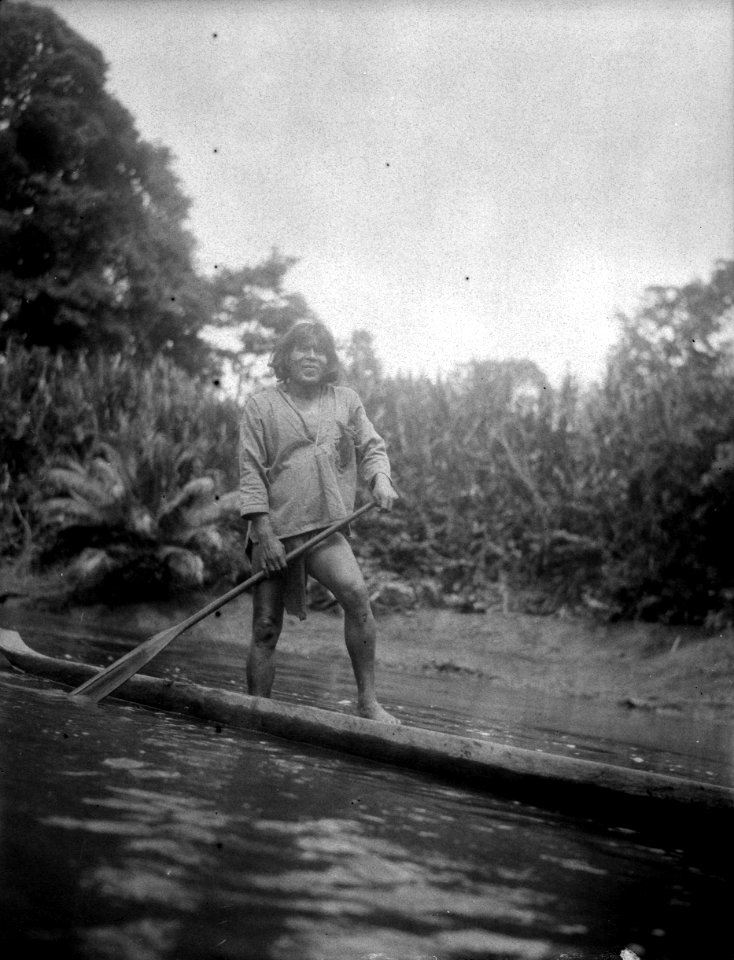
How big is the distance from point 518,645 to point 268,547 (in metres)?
6.29

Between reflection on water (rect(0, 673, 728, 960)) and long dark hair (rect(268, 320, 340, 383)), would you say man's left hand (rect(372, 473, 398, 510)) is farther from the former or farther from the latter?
reflection on water (rect(0, 673, 728, 960))

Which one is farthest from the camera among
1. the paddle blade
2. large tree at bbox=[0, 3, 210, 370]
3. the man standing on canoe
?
large tree at bbox=[0, 3, 210, 370]

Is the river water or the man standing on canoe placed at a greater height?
the man standing on canoe

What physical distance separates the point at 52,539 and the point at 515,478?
20.0ft

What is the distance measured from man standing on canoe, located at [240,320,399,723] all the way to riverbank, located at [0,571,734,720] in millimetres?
4446

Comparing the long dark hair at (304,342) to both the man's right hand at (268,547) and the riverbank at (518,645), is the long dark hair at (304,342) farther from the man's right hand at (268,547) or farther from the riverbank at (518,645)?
the riverbank at (518,645)

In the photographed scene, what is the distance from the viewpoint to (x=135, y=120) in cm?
1719

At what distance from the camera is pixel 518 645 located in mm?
9453

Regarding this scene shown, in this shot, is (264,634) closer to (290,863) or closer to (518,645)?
(290,863)

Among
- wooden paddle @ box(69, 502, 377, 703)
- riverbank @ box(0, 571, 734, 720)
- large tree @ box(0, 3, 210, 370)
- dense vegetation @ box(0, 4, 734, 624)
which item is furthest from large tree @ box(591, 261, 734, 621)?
large tree @ box(0, 3, 210, 370)

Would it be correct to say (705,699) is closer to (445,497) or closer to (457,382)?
(445,497)

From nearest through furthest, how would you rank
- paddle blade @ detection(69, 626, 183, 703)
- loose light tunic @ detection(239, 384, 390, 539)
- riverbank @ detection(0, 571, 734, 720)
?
paddle blade @ detection(69, 626, 183, 703) → loose light tunic @ detection(239, 384, 390, 539) → riverbank @ detection(0, 571, 734, 720)

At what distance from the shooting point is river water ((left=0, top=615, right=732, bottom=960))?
4.71 feet

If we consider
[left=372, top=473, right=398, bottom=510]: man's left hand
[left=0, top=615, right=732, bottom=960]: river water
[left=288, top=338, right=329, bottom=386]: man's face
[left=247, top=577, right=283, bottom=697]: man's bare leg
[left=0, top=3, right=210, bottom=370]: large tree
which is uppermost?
[left=0, top=3, right=210, bottom=370]: large tree
